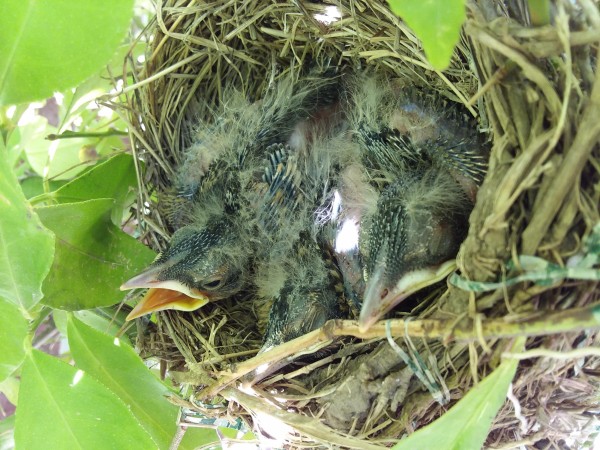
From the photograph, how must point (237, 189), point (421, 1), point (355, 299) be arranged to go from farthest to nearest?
point (237, 189) < point (355, 299) < point (421, 1)

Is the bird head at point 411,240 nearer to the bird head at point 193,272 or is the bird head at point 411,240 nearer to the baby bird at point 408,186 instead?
the baby bird at point 408,186

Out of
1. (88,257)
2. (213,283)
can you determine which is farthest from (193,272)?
(88,257)

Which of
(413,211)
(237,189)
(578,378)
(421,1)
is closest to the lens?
(421,1)

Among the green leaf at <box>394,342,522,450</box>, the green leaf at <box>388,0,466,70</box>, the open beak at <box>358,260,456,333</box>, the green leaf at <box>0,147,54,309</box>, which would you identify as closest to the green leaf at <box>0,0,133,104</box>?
the green leaf at <box>0,147,54,309</box>

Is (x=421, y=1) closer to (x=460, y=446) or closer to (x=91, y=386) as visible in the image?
(x=460, y=446)

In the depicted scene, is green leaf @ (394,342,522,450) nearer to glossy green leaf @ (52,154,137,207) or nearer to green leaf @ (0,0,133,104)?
green leaf @ (0,0,133,104)

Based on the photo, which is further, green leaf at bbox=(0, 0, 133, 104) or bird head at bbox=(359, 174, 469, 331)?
bird head at bbox=(359, 174, 469, 331)

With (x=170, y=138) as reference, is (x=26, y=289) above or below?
below

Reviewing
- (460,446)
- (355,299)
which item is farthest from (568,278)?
(355,299)
